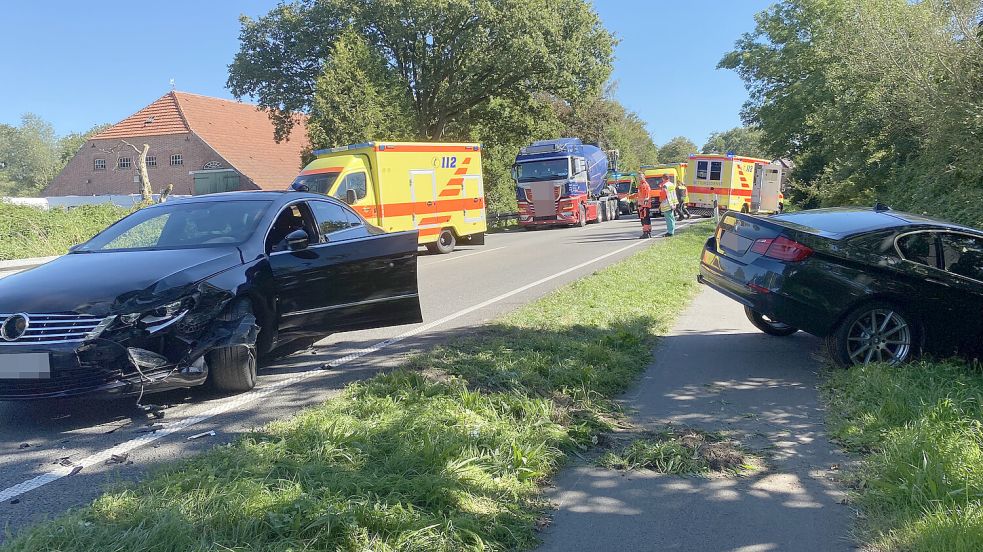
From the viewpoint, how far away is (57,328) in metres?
4.55

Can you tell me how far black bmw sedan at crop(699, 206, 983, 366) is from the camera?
615 cm

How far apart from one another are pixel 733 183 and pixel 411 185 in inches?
808

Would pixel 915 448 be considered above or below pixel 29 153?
below

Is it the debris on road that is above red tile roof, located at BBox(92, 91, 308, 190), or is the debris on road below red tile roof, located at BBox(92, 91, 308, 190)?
below

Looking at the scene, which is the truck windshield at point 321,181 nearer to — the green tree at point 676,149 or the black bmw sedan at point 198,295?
the black bmw sedan at point 198,295

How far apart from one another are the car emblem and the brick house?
37.0 metres

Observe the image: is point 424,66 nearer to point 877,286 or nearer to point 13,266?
point 13,266

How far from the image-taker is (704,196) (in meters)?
34.9

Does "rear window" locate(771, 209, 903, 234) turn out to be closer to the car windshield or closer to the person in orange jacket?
the car windshield

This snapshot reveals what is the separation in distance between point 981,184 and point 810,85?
21928 mm

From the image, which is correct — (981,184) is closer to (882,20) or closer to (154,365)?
(882,20)

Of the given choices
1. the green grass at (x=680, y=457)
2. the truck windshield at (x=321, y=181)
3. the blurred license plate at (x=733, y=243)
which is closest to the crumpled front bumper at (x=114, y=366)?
the green grass at (x=680, y=457)

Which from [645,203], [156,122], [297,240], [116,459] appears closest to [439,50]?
[645,203]

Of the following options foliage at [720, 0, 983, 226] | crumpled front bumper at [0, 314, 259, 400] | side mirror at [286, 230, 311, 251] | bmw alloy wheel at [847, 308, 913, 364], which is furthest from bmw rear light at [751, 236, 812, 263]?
foliage at [720, 0, 983, 226]
